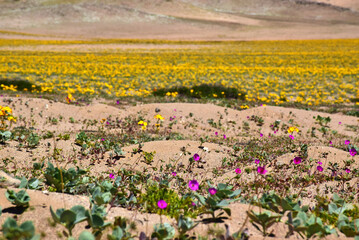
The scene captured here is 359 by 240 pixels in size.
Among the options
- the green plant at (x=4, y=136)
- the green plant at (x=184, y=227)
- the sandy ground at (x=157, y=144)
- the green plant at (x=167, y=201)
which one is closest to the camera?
the green plant at (x=184, y=227)

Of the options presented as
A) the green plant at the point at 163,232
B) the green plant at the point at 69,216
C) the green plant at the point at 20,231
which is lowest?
the green plant at the point at 163,232

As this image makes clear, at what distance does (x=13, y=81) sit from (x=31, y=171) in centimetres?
1325

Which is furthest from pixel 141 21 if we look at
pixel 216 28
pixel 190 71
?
pixel 190 71

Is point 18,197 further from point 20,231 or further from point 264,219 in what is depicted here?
point 264,219

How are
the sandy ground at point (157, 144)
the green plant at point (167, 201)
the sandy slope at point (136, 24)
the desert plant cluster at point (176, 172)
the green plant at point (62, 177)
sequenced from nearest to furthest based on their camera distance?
1. the desert plant cluster at point (176, 172)
2. the sandy ground at point (157, 144)
3. the green plant at point (167, 201)
4. the green plant at point (62, 177)
5. the sandy slope at point (136, 24)

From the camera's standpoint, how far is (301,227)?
9.66 ft

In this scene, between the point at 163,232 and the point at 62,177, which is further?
the point at 62,177

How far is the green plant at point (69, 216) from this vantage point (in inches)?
110

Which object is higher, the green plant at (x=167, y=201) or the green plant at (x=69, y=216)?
the green plant at (x=69, y=216)

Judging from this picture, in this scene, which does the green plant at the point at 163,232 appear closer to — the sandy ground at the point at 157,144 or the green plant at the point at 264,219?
the sandy ground at the point at 157,144

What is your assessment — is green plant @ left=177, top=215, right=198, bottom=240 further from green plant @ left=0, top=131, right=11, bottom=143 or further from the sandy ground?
green plant @ left=0, top=131, right=11, bottom=143

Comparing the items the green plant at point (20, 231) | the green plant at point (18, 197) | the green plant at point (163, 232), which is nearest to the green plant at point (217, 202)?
the green plant at point (163, 232)

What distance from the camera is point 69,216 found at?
9.26ft

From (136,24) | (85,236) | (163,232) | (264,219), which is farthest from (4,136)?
(136,24)
